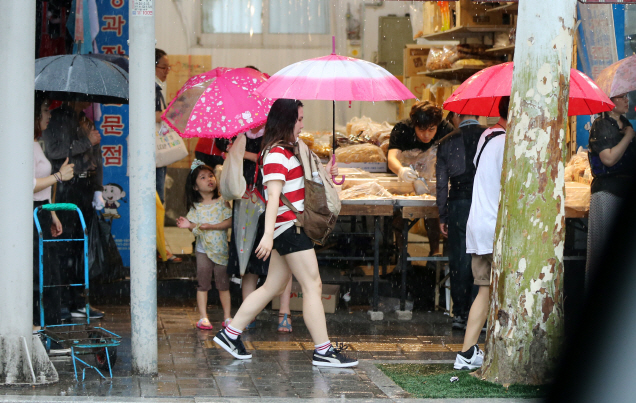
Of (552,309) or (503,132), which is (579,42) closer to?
(503,132)

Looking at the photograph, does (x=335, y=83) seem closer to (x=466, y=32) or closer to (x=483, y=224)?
(x=483, y=224)

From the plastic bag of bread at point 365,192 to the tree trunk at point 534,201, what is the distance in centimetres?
275

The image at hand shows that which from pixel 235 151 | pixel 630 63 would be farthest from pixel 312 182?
pixel 630 63

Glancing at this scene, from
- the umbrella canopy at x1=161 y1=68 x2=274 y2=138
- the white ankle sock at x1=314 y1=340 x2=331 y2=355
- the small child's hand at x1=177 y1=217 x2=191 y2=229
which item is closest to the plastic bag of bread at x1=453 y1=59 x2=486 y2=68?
the umbrella canopy at x1=161 y1=68 x2=274 y2=138

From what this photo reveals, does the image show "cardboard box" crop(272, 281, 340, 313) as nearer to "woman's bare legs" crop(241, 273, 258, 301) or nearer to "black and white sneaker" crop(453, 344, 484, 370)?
"woman's bare legs" crop(241, 273, 258, 301)

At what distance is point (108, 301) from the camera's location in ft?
27.4

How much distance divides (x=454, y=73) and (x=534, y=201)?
577cm

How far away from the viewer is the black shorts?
5.80 m

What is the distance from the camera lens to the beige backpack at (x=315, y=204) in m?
5.81

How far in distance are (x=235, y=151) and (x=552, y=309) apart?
3036 millimetres

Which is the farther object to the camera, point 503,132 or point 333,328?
point 333,328

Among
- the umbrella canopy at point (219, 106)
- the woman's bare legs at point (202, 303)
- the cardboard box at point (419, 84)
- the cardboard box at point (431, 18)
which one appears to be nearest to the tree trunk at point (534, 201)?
the umbrella canopy at point (219, 106)

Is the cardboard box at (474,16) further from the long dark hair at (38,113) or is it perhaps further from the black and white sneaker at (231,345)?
the black and white sneaker at (231,345)

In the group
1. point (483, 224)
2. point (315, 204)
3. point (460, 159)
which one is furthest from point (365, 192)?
point (483, 224)
